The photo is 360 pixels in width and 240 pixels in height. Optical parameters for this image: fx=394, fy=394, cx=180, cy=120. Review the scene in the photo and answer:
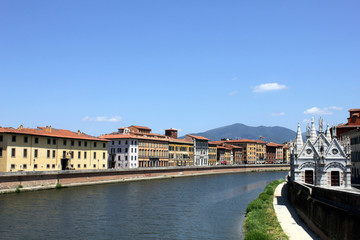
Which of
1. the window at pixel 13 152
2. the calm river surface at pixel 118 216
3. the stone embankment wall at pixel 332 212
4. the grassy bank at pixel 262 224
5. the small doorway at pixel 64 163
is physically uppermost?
the window at pixel 13 152

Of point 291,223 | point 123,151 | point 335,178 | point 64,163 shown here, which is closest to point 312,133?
point 335,178

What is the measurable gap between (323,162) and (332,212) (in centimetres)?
1961

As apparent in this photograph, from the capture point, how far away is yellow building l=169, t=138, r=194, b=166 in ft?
390

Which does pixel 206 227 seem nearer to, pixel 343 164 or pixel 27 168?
pixel 343 164

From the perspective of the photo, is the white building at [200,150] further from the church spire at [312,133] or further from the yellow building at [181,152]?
the church spire at [312,133]

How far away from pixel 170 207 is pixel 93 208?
8100 mm

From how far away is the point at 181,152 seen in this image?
124438 millimetres

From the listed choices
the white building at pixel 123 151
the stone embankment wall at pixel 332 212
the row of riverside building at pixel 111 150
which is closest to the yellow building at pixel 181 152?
the row of riverside building at pixel 111 150

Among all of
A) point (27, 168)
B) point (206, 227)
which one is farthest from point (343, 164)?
point (27, 168)

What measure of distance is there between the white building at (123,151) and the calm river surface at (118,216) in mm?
44475

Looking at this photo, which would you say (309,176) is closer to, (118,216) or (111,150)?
(118,216)

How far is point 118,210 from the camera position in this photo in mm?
39688

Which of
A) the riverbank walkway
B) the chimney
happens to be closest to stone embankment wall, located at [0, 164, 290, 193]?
the chimney

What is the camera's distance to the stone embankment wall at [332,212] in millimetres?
17484
